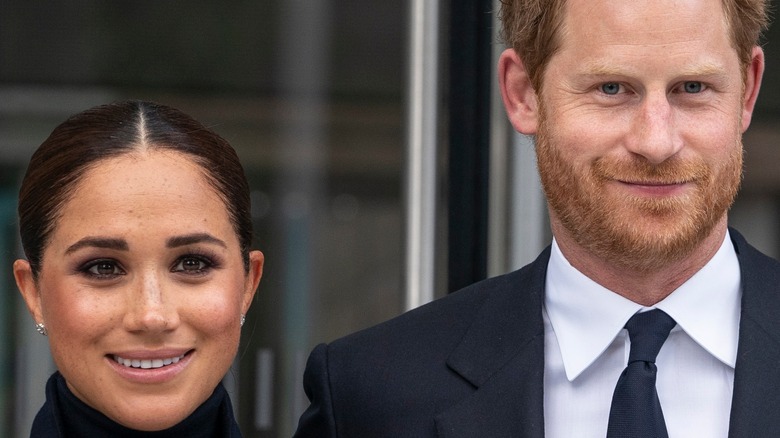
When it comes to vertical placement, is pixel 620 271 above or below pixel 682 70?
below

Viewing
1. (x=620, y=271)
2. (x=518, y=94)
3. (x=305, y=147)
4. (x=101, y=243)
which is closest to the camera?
(x=101, y=243)

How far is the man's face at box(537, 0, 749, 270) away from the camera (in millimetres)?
2066

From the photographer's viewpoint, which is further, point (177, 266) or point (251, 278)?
point (251, 278)

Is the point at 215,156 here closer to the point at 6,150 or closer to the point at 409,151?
the point at 409,151

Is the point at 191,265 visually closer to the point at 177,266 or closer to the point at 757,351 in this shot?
the point at 177,266

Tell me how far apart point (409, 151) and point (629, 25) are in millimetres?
1814

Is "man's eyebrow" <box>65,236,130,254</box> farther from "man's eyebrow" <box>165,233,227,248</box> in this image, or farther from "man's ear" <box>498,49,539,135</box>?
"man's ear" <box>498,49,539,135</box>

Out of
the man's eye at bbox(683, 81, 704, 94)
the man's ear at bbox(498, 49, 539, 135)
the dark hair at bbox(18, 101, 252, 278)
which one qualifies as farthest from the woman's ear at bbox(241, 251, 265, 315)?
the man's eye at bbox(683, 81, 704, 94)

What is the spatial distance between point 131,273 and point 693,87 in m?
0.97

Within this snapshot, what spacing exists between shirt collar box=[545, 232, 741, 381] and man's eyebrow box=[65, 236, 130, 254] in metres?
0.77

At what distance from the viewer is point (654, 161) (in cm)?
205

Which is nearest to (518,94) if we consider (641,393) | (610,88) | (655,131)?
(610,88)

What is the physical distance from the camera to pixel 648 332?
213cm

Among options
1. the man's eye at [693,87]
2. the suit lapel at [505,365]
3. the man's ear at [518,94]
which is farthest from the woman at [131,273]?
the man's eye at [693,87]
